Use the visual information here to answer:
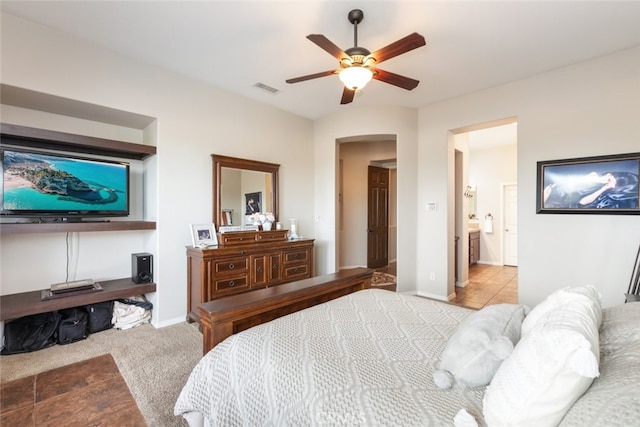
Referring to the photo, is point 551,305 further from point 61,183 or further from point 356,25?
point 61,183

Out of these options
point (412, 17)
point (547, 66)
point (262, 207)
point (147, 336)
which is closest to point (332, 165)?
point (262, 207)

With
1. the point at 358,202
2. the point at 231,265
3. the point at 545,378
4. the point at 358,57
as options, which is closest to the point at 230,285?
the point at 231,265

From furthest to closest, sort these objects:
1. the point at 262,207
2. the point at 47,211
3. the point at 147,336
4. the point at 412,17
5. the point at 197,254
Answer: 1. the point at 262,207
2. the point at 197,254
3. the point at 147,336
4. the point at 47,211
5. the point at 412,17

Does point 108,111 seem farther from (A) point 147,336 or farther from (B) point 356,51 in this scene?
(B) point 356,51

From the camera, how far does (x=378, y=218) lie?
259 inches

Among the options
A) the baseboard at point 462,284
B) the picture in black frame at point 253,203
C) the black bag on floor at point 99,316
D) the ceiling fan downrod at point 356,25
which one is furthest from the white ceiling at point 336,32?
the baseboard at point 462,284

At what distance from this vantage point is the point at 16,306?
7.99ft

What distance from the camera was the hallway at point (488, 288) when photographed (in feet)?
13.4

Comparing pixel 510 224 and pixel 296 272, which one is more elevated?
pixel 510 224

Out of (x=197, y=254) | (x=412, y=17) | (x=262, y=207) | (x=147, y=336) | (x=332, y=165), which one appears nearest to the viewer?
(x=412, y=17)

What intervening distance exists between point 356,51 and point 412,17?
65 centimetres

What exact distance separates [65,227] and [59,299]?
692mm

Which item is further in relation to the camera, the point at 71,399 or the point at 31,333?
the point at 31,333

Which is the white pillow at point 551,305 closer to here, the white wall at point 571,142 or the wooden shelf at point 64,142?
the white wall at point 571,142
